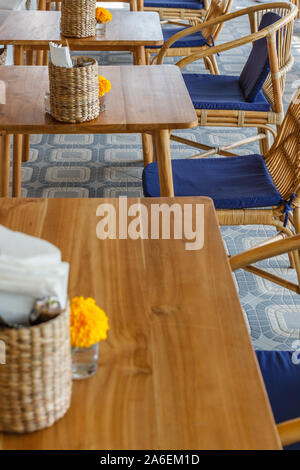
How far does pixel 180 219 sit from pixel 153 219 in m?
0.06

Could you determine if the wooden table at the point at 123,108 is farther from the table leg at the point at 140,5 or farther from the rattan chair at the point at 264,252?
the table leg at the point at 140,5

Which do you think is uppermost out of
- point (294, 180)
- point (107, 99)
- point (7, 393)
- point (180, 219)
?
point (7, 393)

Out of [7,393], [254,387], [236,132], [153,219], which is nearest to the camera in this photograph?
[7,393]

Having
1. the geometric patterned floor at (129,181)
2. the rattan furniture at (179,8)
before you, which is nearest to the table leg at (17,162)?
the geometric patterned floor at (129,181)

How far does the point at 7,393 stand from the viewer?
0.74 m

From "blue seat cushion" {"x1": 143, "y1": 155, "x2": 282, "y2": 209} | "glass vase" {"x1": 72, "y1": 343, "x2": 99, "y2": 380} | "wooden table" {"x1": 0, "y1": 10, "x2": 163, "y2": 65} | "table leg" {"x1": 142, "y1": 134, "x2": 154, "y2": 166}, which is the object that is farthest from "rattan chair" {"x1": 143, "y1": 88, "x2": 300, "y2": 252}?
"glass vase" {"x1": 72, "y1": 343, "x2": 99, "y2": 380}

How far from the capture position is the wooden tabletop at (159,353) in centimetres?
77

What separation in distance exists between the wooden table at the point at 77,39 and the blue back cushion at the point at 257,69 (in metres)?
0.44

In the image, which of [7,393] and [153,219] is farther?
[153,219]

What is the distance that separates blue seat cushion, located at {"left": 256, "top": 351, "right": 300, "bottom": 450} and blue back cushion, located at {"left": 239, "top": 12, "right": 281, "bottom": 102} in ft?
5.37

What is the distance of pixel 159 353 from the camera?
2.97 ft
